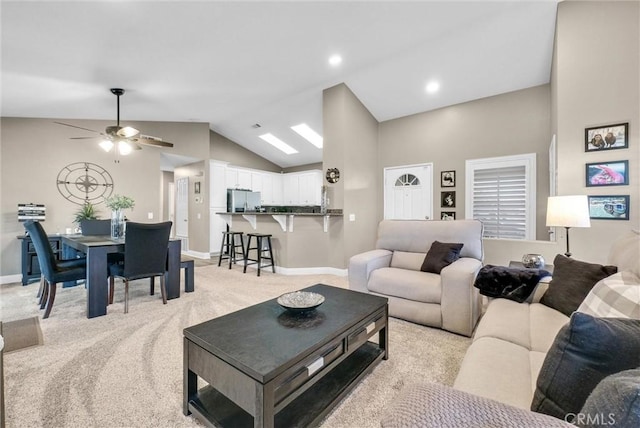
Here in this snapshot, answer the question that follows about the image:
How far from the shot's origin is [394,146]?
5746 mm

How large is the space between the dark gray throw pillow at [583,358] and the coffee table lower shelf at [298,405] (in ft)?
3.34

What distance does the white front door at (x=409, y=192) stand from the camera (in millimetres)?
5387

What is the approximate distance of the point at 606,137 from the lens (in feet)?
9.20

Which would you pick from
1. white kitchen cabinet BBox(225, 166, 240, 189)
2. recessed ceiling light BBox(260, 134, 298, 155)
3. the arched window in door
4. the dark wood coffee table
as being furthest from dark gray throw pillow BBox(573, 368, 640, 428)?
white kitchen cabinet BBox(225, 166, 240, 189)

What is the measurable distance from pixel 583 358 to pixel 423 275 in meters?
2.06

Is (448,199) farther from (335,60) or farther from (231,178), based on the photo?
(231,178)

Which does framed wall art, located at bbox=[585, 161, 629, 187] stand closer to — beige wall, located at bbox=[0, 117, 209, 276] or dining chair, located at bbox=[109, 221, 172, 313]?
dining chair, located at bbox=[109, 221, 172, 313]

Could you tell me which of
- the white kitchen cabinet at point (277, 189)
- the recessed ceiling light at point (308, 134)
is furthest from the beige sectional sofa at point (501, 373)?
the white kitchen cabinet at point (277, 189)

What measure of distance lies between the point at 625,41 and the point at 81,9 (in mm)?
5134

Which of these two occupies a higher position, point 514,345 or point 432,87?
point 432,87

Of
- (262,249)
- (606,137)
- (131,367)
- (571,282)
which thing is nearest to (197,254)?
(262,249)

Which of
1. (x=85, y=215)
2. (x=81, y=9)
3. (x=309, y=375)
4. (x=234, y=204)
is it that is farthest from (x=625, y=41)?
(x=85, y=215)

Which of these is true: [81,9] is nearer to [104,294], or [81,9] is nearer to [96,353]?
[104,294]

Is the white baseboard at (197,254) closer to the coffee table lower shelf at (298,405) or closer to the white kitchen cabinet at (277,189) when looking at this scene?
the white kitchen cabinet at (277,189)
